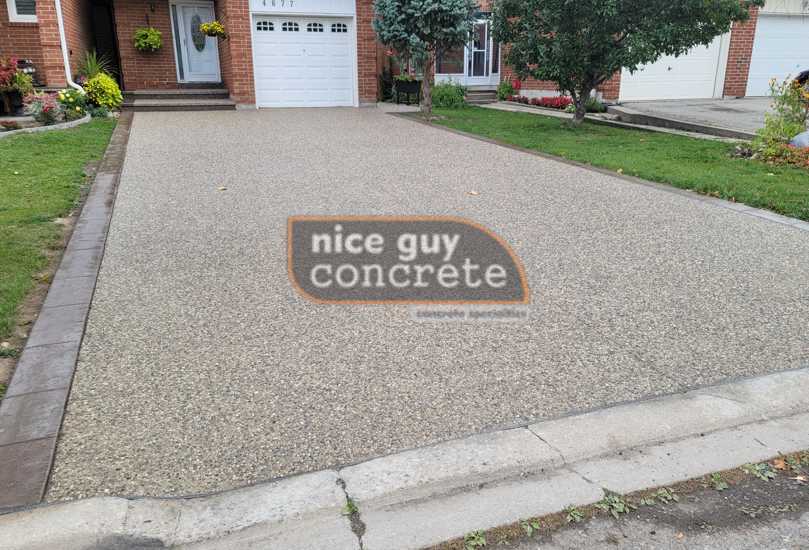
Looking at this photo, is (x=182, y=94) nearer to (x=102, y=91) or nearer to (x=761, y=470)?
(x=102, y=91)

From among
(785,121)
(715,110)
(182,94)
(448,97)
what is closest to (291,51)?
(182,94)

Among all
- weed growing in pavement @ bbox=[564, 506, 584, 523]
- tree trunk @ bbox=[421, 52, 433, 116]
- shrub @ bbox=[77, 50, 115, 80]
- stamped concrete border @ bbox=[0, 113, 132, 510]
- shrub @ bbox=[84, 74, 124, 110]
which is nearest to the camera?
weed growing in pavement @ bbox=[564, 506, 584, 523]

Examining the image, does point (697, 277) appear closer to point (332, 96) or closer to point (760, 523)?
point (760, 523)

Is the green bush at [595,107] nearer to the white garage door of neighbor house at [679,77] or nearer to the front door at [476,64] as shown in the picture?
the white garage door of neighbor house at [679,77]

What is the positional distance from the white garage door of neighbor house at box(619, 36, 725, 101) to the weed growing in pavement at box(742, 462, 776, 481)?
1705cm

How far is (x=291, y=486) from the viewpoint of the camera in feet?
8.23

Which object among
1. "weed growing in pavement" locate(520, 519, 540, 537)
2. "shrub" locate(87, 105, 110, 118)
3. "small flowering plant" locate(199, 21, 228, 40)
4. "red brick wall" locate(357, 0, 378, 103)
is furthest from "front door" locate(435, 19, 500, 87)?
"weed growing in pavement" locate(520, 519, 540, 537)

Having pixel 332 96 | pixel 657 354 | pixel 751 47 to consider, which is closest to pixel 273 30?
pixel 332 96

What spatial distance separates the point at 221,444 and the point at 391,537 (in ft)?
3.05

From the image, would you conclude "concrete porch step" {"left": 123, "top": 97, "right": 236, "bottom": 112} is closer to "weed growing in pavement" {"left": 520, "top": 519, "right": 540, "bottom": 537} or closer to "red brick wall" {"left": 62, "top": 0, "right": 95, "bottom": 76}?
"red brick wall" {"left": 62, "top": 0, "right": 95, "bottom": 76}

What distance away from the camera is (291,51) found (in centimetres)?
1780

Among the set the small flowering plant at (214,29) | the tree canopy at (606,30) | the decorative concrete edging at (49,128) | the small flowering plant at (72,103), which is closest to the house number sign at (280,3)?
the small flowering plant at (214,29)

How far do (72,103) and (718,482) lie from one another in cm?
Result: 1473

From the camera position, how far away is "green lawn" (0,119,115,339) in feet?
15.1
